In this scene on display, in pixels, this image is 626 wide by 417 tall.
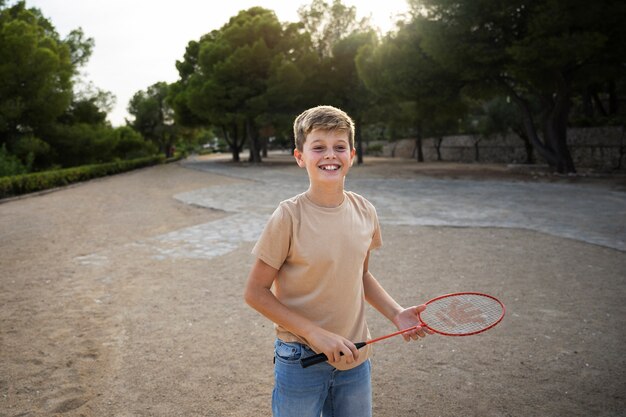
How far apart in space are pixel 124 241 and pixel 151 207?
5.16 m

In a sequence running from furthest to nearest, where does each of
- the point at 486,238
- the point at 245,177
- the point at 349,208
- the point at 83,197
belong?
the point at 245,177 → the point at 83,197 → the point at 486,238 → the point at 349,208

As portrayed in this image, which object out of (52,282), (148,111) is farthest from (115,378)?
(148,111)

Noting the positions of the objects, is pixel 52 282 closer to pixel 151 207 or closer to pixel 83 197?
pixel 151 207

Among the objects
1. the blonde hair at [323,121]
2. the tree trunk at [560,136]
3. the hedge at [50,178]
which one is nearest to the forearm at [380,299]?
the blonde hair at [323,121]

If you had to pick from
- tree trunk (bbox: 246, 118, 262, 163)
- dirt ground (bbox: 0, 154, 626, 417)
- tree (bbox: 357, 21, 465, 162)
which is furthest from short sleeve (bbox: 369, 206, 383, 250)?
tree trunk (bbox: 246, 118, 262, 163)

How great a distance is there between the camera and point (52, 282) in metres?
6.86

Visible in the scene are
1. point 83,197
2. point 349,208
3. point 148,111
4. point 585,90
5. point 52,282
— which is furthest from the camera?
point 148,111

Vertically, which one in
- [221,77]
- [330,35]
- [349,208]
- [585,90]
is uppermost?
[330,35]

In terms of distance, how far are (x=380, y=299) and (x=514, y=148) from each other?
33.2 m

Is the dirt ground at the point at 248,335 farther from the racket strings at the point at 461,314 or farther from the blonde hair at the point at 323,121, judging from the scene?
the blonde hair at the point at 323,121

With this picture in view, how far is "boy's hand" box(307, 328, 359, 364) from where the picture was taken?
1829 mm

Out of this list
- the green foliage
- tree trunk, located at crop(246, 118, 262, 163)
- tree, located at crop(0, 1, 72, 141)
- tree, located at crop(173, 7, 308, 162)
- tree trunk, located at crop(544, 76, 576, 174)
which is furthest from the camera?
tree trunk, located at crop(246, 118, 262, 163)

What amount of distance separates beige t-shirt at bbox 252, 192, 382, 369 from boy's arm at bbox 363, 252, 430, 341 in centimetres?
23

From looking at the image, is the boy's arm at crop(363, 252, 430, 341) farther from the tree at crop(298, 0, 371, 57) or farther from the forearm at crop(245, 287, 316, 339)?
the tree at crop(298, 0, 371, 57)
